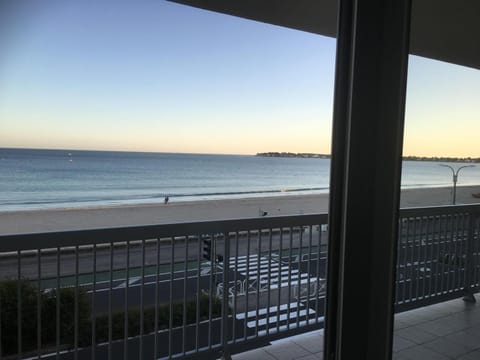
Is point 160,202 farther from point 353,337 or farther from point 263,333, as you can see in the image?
point 353,337

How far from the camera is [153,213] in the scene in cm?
1714

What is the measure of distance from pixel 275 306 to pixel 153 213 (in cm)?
1533

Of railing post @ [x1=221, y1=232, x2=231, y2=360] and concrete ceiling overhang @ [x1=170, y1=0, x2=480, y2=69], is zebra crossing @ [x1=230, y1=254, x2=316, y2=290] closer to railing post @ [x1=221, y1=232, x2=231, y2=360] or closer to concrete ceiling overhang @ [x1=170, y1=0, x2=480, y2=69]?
railing post @ [x1=221, y1=232, x2=231, y2=360]

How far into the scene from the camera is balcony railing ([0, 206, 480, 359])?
1771 mm

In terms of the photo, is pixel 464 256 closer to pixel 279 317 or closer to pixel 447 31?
pixel 279 317

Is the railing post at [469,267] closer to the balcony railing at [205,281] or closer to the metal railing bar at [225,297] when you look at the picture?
the balcony railing at [205,281]

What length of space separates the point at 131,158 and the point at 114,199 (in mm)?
7561

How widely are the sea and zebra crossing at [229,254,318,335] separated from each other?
13.1 m

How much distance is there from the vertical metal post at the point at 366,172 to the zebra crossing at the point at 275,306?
1.33 m

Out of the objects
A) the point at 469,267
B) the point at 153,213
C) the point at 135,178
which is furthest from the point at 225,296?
the point at 135,178

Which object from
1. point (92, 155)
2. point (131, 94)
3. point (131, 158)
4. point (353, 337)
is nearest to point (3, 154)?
point (92, 155)

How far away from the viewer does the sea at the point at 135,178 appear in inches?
729

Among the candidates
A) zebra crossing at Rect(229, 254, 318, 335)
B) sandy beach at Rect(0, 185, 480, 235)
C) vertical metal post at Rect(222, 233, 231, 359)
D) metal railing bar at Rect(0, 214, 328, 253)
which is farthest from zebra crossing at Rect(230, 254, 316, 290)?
→ sandy beach at Rect(0, 185, 480, 235)

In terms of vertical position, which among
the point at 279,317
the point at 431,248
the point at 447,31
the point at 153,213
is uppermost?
the point at 447,31
